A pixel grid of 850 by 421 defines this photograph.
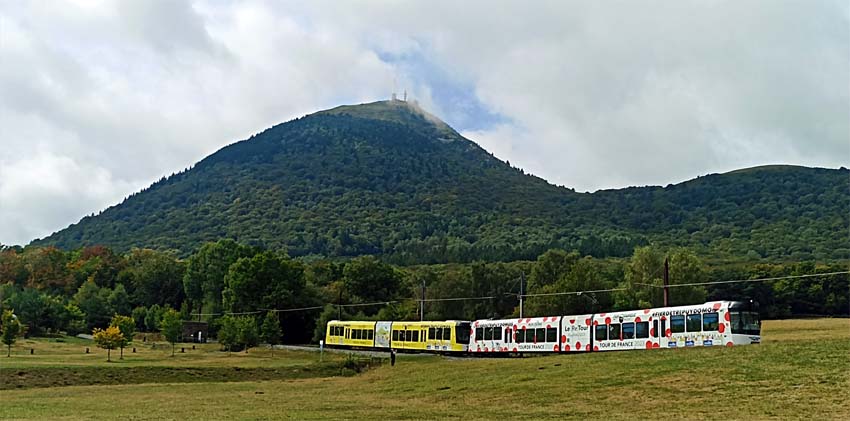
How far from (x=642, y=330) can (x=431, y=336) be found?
903 inches

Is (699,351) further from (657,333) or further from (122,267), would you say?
(122,267)

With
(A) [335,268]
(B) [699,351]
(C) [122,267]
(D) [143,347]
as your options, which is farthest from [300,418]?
(C) [122,267]

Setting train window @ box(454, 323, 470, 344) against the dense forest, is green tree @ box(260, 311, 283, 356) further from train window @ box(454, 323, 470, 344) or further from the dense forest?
train window @ box(454, 323, 470, 344)

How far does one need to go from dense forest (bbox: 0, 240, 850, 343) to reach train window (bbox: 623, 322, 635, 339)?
28486 mm

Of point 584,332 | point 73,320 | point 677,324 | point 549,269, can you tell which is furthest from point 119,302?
point 677,324

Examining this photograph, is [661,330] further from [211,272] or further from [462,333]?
[211,272]

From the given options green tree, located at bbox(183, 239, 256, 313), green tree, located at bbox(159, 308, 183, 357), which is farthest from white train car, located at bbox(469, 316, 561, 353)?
green tree, located at bbox(183, 239, 256, 313)

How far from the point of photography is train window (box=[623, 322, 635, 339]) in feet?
152

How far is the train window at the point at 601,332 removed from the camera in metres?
48.3

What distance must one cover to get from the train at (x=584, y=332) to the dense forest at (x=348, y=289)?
14.0 metres

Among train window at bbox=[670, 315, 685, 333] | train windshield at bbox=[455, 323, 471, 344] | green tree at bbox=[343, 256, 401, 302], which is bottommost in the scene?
train windshield at bbox=[455, 323, 471, 344]

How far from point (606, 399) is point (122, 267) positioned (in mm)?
126576

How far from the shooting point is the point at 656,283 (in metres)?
85.4

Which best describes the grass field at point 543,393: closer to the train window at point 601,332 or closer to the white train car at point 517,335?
the train window at point 601,332
